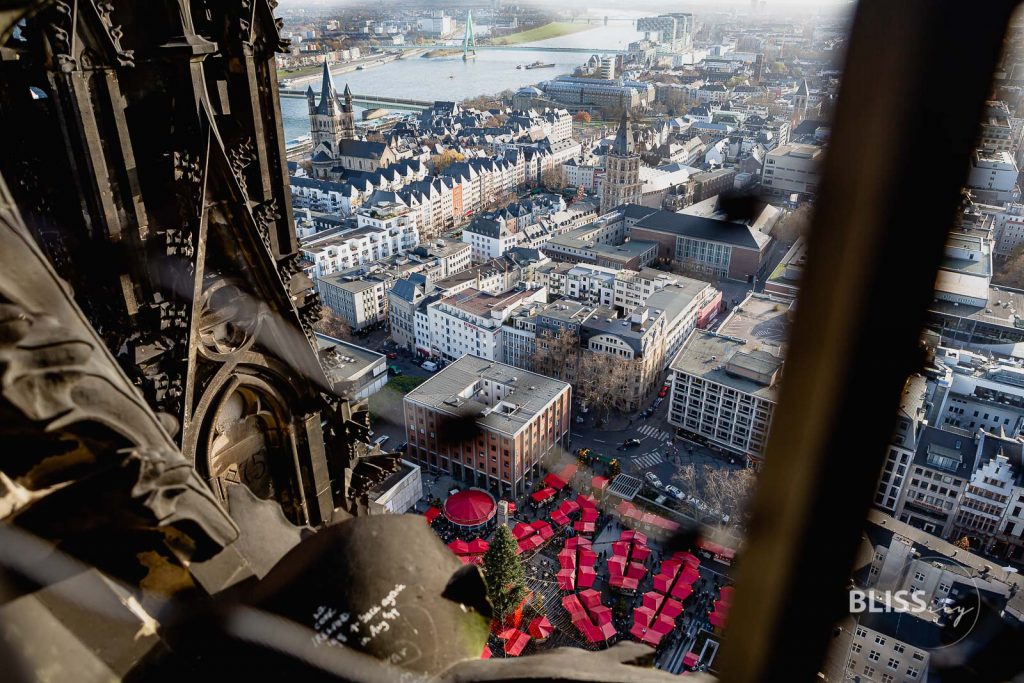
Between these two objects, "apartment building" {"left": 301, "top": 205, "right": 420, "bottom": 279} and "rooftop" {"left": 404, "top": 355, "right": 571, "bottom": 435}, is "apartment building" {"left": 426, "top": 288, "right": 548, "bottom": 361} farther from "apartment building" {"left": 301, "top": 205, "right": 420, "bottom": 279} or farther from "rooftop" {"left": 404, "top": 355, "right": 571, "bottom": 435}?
"apartment building" {"left": 301, "top": 205, "right": 420, "bottom": 279}

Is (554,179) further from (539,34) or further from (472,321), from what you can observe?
(539,34)

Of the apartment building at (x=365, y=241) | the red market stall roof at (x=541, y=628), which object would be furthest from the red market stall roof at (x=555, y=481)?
the apartment building at (x=365, y=241)

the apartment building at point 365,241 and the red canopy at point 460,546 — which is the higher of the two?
the apartment building at point 365,241

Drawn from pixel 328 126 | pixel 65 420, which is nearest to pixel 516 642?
pixel 65 420

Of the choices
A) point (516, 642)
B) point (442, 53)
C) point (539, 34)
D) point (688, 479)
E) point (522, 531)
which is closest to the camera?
point (516, 642)

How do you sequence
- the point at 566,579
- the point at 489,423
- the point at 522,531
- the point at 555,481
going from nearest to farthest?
the point at 566,579
the point at 522,531
the point at 489,423
the point at 555,481

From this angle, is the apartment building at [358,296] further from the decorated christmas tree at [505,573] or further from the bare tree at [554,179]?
the bare tree at [554,179]

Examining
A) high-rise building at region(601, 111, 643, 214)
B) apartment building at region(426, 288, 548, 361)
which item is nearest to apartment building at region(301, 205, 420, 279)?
apartment building at region(426, 288, 548, 361)

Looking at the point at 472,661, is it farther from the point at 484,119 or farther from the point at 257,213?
the point at 484,119
